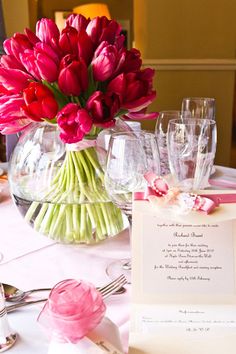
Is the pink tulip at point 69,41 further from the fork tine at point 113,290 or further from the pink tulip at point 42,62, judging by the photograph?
the fork tine at point 113,290

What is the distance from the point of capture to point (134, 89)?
76 cm

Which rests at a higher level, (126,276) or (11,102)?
(11,102)

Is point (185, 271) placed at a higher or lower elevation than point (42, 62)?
lower

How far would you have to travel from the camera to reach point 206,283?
0.55 metres

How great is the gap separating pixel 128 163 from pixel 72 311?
295 mm

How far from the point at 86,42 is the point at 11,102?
16 centimetres

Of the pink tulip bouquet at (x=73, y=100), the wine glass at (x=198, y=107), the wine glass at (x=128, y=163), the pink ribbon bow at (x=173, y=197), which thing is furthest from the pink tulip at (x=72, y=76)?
the wine glass at (x=198, y=107)

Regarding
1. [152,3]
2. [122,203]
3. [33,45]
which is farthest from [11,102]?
[152,3]

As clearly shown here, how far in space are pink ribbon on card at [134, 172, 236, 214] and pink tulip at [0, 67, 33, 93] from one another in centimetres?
31

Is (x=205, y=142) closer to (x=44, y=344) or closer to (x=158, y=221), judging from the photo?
(x=158, y=221)

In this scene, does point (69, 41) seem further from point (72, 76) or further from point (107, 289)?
point (107, 289)

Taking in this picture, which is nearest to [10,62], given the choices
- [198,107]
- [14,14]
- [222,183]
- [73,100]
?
[73,100]

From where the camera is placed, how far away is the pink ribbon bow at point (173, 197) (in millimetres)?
551

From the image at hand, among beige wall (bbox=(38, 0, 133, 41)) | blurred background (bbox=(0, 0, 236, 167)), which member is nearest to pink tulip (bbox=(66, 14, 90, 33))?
blurred background (bbox=(0, 0, 236, 167))
